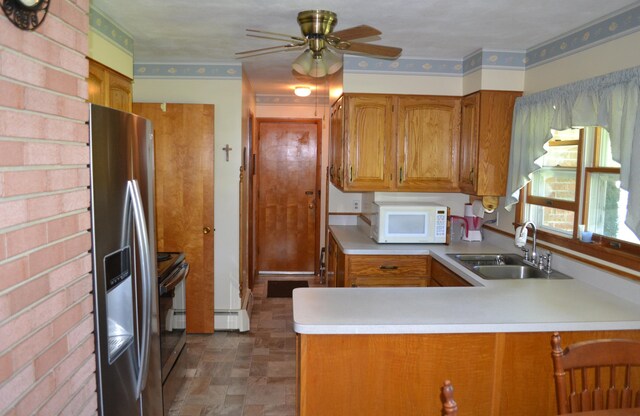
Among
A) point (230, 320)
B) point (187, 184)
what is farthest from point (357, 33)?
point (230, 320)

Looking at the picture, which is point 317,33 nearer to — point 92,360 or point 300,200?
point 92,360

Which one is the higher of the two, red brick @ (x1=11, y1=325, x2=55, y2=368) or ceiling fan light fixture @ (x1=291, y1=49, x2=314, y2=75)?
ceiling fan light fixture @ (x1=291, y1=49, x2=314, y2=75)

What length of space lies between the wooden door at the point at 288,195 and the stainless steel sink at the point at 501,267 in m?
2.94

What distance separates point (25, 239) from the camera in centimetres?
116

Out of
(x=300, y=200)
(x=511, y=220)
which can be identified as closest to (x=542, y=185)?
(x=511, y=220)

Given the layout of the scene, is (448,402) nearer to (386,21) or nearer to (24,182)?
(24,182)

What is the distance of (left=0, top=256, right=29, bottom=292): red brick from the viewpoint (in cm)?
108

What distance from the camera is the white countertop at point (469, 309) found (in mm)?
2023

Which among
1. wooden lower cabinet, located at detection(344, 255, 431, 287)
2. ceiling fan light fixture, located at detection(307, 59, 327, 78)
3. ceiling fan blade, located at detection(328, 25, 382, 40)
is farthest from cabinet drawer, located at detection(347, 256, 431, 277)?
ceiling fan blade, located at detection(328, 25, 382, 40)

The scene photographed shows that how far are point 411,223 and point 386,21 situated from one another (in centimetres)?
155

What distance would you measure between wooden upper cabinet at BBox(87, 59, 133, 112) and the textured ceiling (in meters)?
0.37

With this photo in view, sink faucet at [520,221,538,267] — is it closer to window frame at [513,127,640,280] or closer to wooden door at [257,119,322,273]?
window frame at [513,127,640,280]

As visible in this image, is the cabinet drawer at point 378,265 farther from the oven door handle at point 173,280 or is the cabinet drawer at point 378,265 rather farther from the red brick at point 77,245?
the red brick at point 77,245

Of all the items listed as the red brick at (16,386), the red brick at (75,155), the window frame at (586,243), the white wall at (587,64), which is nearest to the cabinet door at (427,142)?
the white wall at (587,64)
